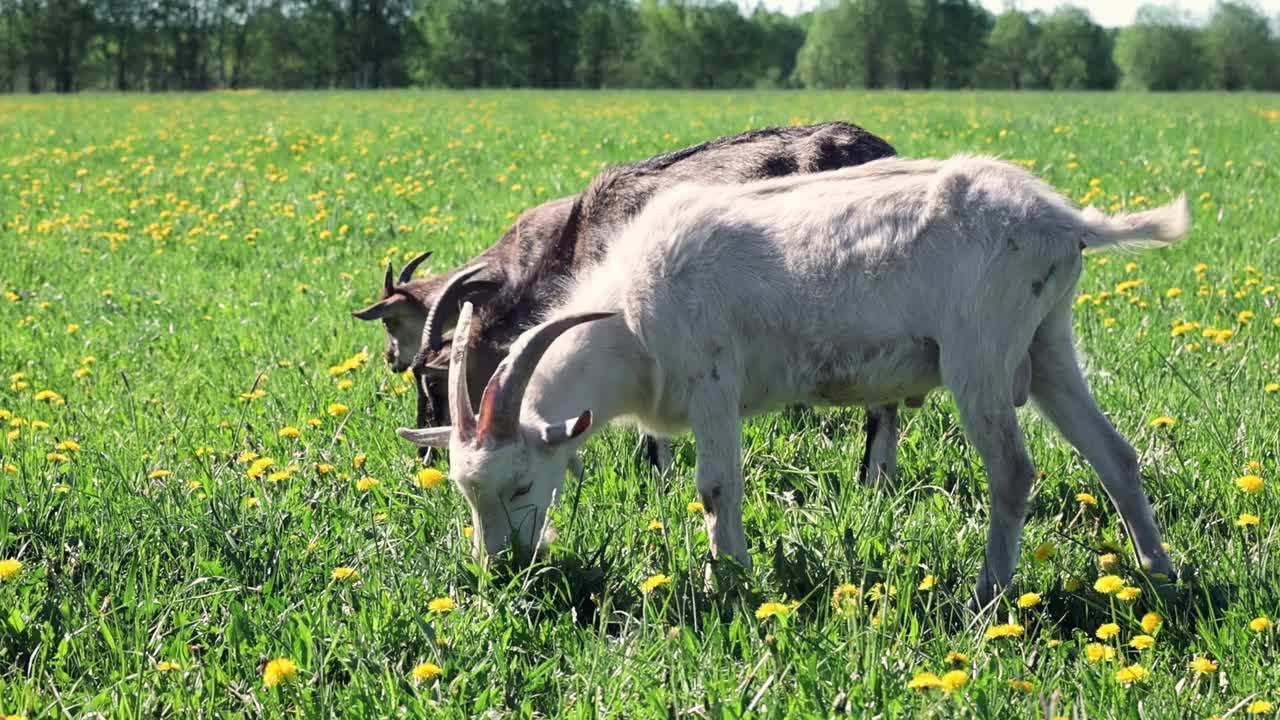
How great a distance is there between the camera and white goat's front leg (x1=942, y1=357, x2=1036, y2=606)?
146 inches

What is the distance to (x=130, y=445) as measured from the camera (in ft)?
16.3

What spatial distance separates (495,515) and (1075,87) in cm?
10222

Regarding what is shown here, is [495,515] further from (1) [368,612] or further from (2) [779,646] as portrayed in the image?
(2) [779,646]

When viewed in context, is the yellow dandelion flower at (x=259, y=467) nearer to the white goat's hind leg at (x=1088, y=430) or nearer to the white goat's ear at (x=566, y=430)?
the white goat's ear at (x=566, y=430)

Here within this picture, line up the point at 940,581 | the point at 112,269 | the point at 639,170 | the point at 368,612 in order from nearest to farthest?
1. the point at 368,612
2. the point at 940,581
3. the point at 639,170
4. the point at 112,269

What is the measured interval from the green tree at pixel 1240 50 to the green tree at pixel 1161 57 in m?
1.12

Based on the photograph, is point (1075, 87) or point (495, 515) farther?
point (1075, 87)

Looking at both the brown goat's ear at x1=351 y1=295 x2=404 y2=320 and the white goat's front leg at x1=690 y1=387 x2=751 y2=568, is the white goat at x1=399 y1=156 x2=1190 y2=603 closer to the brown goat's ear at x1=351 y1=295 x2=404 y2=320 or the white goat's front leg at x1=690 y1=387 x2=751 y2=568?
the white goat's front leg at x1=690 y1=387 x2=751 y2=568

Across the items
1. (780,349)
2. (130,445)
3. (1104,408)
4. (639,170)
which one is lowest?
(130,445)

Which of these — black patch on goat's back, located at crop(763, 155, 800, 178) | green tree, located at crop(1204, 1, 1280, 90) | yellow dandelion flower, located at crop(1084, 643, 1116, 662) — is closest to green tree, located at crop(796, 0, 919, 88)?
green tree, located at crop(1204, 1, 1280, 90)

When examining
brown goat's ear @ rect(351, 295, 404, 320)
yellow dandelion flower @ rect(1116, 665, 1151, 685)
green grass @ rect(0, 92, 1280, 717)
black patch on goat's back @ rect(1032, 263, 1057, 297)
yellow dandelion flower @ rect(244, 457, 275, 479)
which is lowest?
green grass @ rect(0, 92, 1280, 717)

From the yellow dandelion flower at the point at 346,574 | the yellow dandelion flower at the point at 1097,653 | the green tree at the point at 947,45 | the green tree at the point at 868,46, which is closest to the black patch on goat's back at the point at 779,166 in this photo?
the yellow dandelion flower at the point at 346,574

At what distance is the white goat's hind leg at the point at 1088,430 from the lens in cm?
389

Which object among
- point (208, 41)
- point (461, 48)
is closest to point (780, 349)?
point (461, 48)
